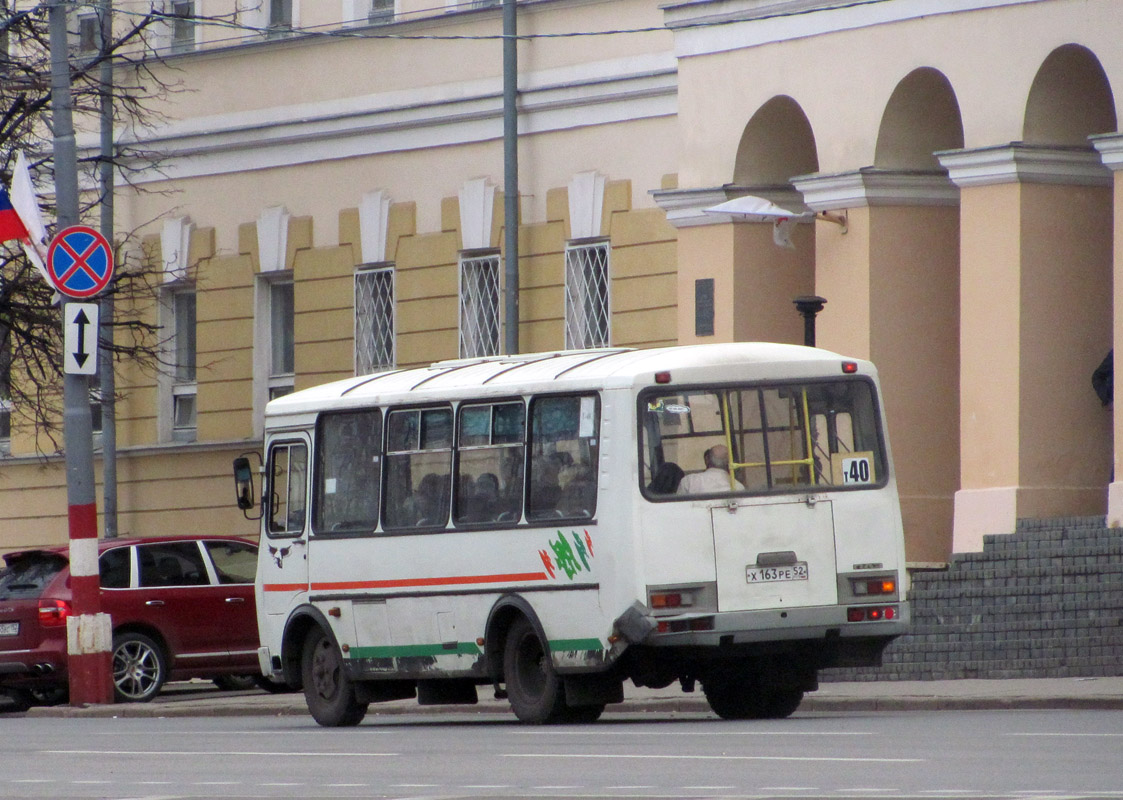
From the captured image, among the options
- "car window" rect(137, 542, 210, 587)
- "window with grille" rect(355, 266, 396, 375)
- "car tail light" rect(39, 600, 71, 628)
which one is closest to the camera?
"car tail light" rect(39, 600, 71, 628)

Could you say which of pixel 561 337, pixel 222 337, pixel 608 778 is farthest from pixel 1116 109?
pixel 222 337

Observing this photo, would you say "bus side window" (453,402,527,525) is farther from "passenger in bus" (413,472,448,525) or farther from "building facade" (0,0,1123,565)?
"building facade" (0,0,1123,565)

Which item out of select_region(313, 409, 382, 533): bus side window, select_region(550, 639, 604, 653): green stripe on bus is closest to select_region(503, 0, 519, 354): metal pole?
select_region(313, 409, 382, 533): bus side window

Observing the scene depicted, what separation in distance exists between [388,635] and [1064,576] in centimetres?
629

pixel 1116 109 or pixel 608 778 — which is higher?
pixel 1116 109

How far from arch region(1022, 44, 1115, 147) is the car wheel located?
942cm

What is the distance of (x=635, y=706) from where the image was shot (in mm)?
20172

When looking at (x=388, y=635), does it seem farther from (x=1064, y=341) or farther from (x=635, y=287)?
(x=635, y=287)

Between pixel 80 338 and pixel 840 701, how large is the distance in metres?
8.28

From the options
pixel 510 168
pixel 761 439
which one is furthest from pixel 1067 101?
pixel 761 439

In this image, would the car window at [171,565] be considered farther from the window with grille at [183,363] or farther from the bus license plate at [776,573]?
the window with grille at [183,363]

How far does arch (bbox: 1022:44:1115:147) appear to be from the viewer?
2336 centimetres

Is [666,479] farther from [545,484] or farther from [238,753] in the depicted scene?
[238,753]

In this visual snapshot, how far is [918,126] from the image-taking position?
25.1m
